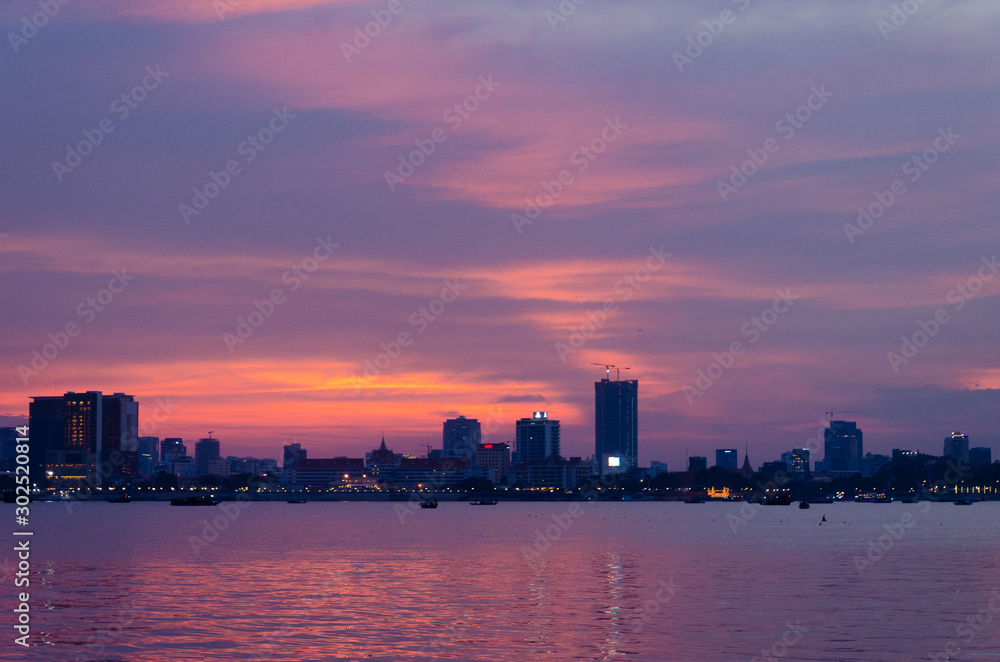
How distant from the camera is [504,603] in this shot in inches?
2562

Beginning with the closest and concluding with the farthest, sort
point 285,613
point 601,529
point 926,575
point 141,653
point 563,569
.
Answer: point 141,653
point 285,613
point 926,575
point 563,569
point 601,529

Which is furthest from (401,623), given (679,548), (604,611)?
(679,548)

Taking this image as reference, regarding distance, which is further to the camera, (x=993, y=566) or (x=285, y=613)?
(x=993, y=566)

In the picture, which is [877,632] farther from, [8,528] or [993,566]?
[8,528]

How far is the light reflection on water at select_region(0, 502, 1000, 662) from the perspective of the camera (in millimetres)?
49188

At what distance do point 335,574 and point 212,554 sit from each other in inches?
1002

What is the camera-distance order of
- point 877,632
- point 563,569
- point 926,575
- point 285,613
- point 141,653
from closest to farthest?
point 141,653 → point 877,632 → point 285,613 → point 926,575 → point 563,569

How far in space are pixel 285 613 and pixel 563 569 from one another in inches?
1263

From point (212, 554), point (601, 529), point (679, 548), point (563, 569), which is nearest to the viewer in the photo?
point (563, 569)

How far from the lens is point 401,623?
56375mm

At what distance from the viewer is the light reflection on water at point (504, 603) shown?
4919cm

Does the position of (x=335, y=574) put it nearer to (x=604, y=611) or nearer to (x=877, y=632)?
(x=604, y=611)

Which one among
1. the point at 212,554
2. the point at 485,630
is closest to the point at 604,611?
the point at 485,630

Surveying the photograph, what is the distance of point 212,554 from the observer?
104875 mm
